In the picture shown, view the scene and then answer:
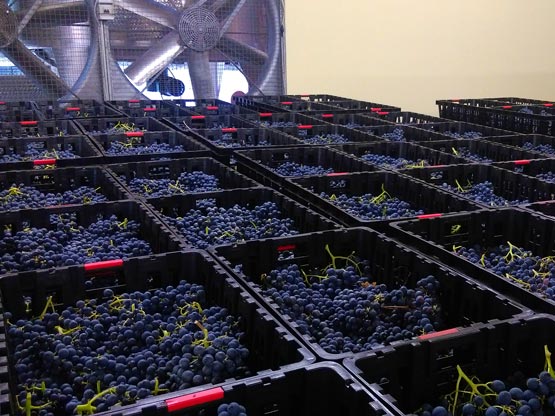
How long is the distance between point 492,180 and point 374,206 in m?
0.71

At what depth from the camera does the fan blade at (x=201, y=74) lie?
17.6 ft

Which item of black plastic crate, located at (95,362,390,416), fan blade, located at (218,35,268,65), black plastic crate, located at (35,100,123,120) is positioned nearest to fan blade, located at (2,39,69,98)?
black plastic crate, located at (35,100,123,120)

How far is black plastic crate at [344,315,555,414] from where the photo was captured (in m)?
1.18

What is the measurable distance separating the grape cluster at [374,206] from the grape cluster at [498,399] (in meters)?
0.97

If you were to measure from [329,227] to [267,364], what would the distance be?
28.0 inches

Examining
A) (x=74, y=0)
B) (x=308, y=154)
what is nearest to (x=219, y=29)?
(x=74, y=0)

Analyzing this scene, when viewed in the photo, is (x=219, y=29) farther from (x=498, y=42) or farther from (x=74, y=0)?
(x=498, y=42)

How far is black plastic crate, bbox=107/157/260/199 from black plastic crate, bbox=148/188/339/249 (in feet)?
0.58

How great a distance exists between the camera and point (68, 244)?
78.2 inches

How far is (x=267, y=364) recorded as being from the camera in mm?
1299

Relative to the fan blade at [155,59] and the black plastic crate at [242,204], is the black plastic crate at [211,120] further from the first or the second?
the black plastic crate at [242,204]

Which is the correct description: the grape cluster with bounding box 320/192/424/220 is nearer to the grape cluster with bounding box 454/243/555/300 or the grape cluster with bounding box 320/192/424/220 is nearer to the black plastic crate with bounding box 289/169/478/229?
the black plastic crate with bounding box 289/169/478/229

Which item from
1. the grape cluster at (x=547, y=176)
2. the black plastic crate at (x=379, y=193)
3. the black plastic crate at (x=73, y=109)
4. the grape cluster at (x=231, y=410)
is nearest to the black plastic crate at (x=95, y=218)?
the black plastic crate at (x=379, y=193)

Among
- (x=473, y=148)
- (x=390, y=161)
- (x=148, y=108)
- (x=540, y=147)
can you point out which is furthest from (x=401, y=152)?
(x=148, y=108)
